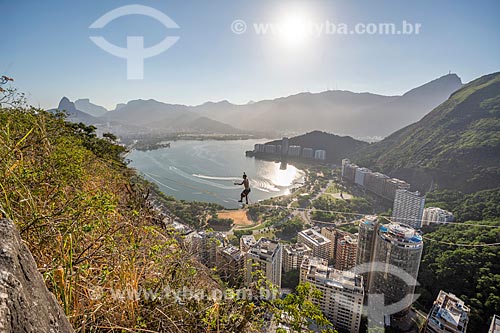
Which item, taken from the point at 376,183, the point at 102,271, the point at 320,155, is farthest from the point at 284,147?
the point at 102,271

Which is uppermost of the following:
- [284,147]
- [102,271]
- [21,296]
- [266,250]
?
[21,296]

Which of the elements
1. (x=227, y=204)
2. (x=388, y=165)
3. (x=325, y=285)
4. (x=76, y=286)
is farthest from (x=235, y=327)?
(x=388, y=165)

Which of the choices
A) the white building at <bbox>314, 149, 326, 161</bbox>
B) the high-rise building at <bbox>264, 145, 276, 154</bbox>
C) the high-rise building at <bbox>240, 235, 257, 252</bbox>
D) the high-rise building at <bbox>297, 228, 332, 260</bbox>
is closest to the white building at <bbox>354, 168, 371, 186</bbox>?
the white building at <bbox>314, 149, 326, 161</bbox>

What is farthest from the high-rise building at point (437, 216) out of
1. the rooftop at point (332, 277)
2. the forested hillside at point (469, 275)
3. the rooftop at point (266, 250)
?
the rooftop at point (266, 250)

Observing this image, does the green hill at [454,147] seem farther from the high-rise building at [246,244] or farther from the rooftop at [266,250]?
the rooftop at [266,250]

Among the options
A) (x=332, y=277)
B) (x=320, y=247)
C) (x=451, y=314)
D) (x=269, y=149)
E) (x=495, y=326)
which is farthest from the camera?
(x=269, y=149)

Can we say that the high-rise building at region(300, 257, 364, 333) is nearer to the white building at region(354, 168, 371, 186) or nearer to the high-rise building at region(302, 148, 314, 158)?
the white building at region(354, 168, 371, 186)

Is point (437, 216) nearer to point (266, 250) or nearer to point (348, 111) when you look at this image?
point (266, 250)
